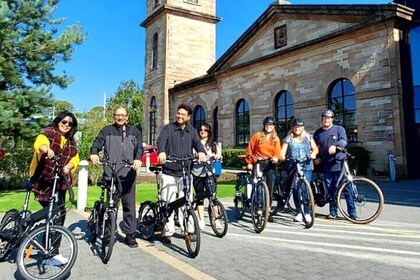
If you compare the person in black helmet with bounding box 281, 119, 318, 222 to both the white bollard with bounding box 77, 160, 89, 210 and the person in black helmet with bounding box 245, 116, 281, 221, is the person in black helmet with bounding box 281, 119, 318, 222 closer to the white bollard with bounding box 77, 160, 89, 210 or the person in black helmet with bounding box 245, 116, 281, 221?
the person in black helmet with bounding box 245, 116, 281, 221

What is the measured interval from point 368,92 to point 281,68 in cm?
589

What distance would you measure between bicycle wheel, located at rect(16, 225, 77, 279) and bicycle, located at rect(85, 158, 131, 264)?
57cm

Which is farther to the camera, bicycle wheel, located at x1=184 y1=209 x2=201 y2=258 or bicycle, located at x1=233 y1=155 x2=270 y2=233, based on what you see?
bicycle, located at x1=233 y1=155 x2=270 y2=233

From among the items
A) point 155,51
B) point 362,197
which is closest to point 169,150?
point 362,197

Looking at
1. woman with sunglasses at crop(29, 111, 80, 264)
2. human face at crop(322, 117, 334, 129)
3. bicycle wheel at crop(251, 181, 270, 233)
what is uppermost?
human face at crop(322, 117, 334, 129)

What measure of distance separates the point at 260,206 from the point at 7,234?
364cm

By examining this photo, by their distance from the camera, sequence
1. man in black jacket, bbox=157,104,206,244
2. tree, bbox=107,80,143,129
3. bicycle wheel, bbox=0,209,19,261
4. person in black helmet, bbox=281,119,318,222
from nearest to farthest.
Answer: bicycle wheel, bbox=0,209,19,261, man in black jacket, bbox=157,104,206,244, person in black helmet, bbox=281,119,318,222, tree, bbox=107,80,143,129

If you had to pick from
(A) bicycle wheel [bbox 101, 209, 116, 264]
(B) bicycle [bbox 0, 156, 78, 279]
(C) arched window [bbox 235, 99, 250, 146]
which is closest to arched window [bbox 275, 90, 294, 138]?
(C) arched window [bbox 235, 99, 250, 146]

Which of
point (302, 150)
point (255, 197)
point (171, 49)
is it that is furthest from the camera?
point (171, 49)

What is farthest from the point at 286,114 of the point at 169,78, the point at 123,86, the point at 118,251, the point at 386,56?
the point at 123,86

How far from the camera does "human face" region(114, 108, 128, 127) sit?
493 centimetres

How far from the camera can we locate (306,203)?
6.05 metres

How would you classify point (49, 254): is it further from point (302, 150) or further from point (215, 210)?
point (302, 150)

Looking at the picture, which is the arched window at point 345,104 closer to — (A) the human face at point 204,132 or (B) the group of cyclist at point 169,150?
(B) the group of cyclist at point 169,150
